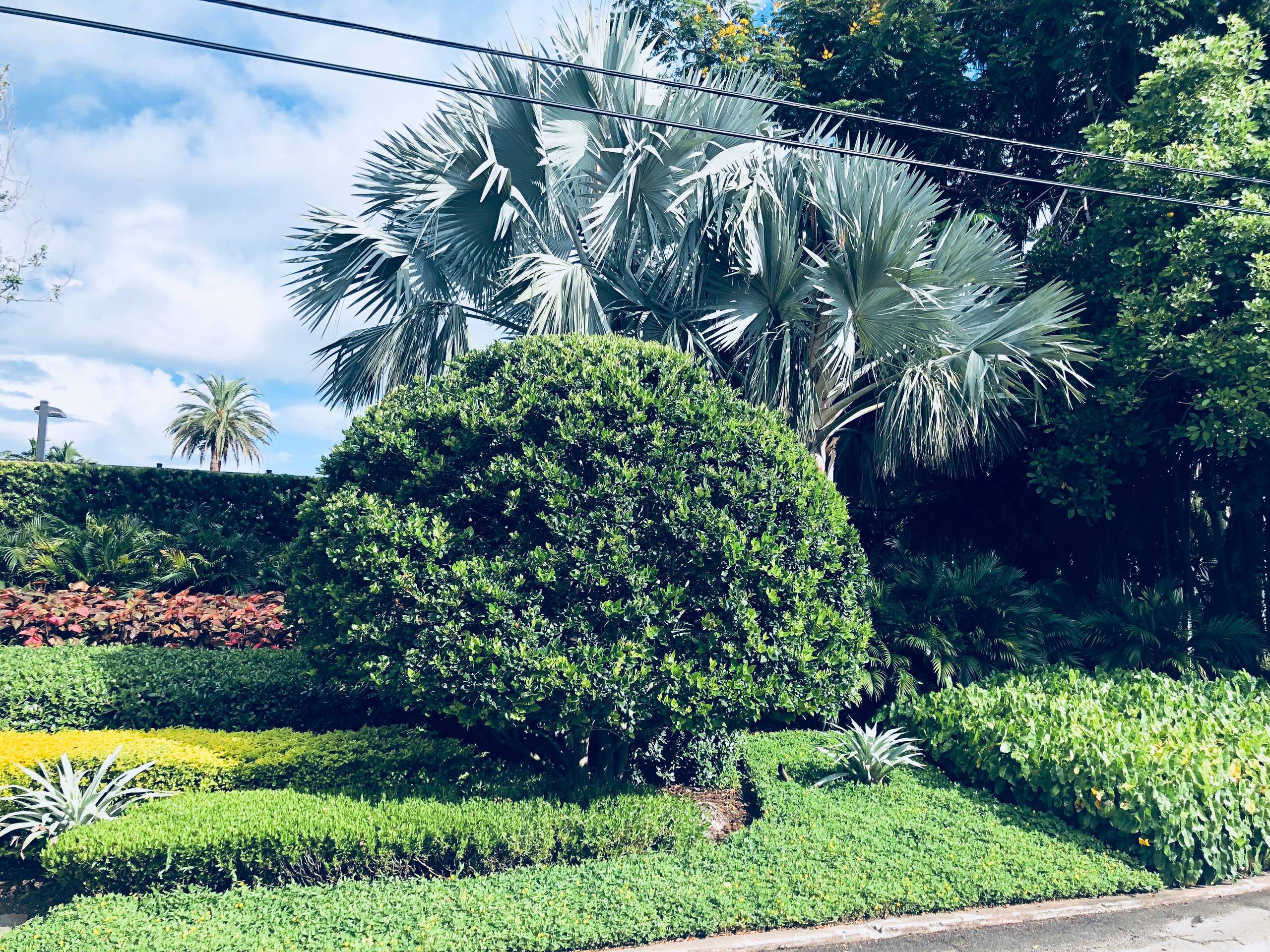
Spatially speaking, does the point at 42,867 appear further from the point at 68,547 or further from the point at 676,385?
the point at 68,547

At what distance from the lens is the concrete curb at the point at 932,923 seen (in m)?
4.08

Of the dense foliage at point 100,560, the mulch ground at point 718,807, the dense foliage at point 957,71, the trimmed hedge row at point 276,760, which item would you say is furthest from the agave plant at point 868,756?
the dense foliage at point 957,71

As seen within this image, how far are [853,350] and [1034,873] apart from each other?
4.40 m

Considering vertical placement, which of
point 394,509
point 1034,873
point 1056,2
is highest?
point 1056,2

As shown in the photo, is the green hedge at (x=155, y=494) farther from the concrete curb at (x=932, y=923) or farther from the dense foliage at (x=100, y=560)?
the concrete curb at (x=932, y=923)

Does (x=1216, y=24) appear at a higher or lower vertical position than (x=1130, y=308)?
higher

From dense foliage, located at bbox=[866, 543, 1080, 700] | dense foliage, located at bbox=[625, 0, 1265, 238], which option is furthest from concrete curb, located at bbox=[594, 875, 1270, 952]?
dense foliage, located at bbox=[625, 0, 1265, 238]

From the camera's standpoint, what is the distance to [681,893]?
4.34 meters

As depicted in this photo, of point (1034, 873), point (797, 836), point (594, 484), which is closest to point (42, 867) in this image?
point (594, 484)

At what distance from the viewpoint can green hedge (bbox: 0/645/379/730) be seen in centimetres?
611

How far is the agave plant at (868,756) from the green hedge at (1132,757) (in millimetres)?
332

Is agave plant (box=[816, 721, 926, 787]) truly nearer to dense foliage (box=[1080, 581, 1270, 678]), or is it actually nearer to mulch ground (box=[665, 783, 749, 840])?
mulch ground (box=[665, 783, 749, 840])

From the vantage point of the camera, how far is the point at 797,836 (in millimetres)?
5090

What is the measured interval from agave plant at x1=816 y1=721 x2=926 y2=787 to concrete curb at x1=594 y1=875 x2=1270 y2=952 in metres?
1.58
